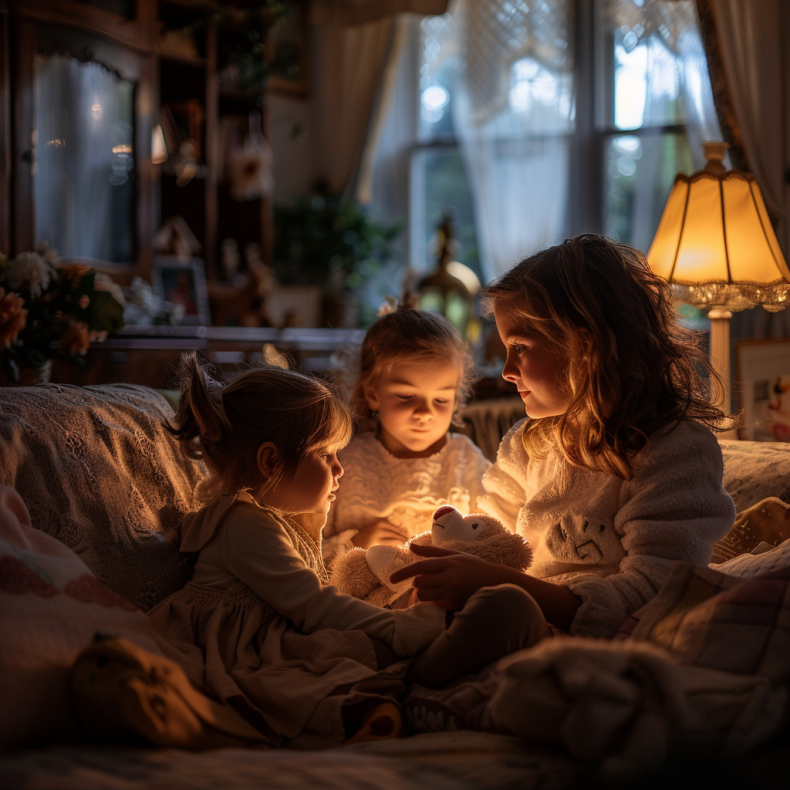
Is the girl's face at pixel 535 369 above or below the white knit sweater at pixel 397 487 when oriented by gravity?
above

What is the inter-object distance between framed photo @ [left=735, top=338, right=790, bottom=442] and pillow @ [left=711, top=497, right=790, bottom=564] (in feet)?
2.12

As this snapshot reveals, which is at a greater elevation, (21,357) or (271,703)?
(21,357)

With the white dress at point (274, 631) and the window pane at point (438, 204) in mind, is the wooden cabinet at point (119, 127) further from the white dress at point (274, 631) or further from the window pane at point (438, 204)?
the white dress at point (274, 631)

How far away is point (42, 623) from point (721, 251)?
1.61m

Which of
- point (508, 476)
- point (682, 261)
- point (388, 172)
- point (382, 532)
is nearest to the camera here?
point (508, 476)

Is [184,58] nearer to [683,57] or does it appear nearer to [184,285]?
[184,285]

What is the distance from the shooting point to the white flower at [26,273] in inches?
68.0

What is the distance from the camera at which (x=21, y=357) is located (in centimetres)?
173

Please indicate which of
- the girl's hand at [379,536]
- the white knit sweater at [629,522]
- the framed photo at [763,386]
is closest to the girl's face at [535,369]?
the white knit sweater at [629,522]

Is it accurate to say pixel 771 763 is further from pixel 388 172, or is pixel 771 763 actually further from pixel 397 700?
pixel 388 172

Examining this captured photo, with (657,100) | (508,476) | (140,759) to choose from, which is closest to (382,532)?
(508,476)

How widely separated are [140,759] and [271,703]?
308 mm

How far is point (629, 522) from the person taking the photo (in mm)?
1232

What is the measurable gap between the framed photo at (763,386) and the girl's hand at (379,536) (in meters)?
0.98
